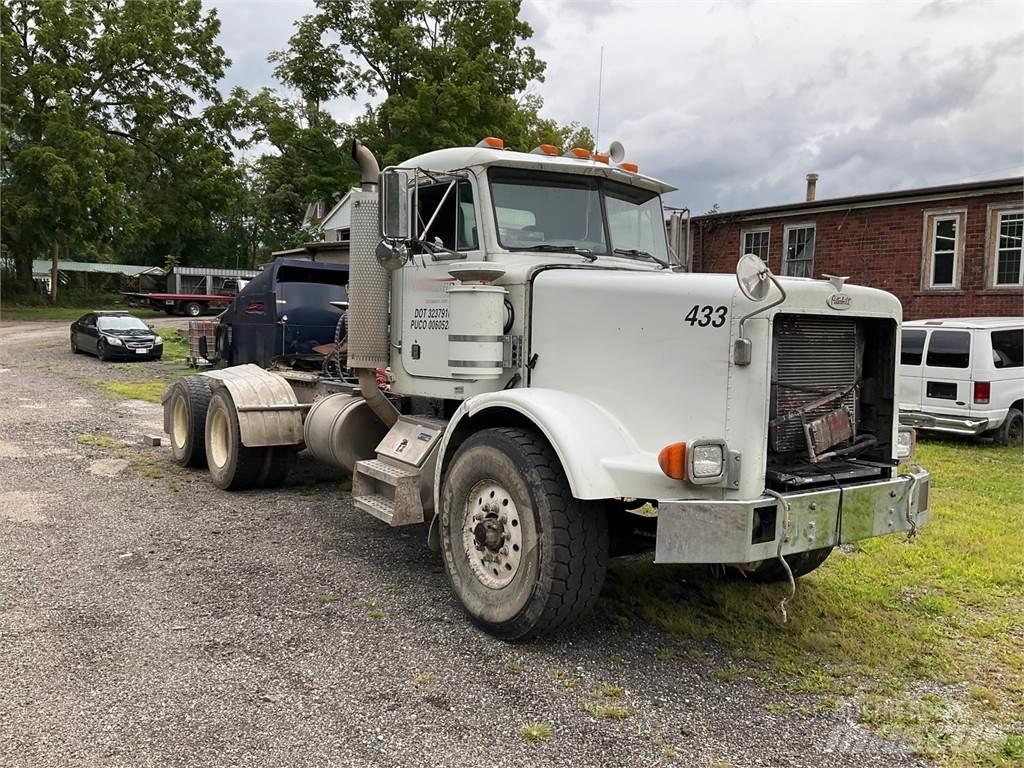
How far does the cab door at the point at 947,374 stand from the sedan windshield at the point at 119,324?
19.7 m

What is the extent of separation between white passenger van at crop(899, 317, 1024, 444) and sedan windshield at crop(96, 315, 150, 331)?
19.5m

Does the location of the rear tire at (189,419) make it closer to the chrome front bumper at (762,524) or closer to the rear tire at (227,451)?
the rear tire at (227,451)

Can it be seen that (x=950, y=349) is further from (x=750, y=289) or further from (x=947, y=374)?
(x=750, y=289)

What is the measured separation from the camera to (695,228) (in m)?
21.3

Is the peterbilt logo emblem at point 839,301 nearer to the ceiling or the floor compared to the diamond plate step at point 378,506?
nearer to the ceiling

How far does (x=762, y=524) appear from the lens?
12.1 feet

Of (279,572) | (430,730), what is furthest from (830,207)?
(430,730)

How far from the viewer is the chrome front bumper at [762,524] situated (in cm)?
363

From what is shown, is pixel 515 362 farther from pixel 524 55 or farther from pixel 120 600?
pixel 524 55

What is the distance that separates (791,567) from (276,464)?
4.56 metres

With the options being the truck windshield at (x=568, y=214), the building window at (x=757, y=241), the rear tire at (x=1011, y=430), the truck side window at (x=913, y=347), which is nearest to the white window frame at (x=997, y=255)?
the building window at (x=757, y=241)

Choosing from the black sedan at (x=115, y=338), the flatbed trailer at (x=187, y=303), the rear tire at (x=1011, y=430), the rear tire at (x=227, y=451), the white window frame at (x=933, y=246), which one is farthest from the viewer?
the flatbed trailer at (x=187, y=303)

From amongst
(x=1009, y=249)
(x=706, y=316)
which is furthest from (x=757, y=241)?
(x=706, y=316)

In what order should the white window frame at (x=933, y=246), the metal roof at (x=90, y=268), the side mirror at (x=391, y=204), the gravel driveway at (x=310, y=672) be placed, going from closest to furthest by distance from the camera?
the gravel driveway at (x=310, y=672), the side mirror at (x=391, y=204), the white window frame at (x=933, y=246), the metal roof at (x=90, y=268)
